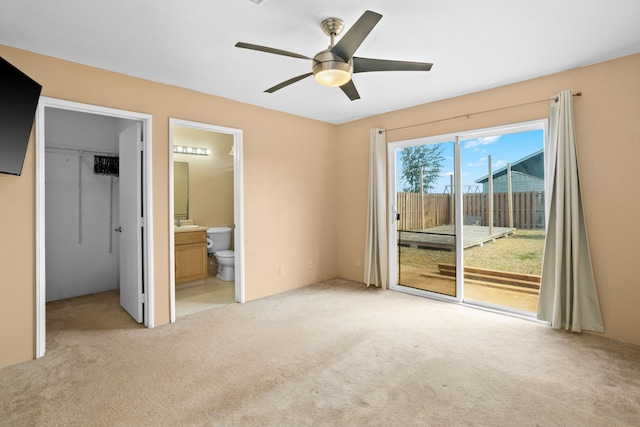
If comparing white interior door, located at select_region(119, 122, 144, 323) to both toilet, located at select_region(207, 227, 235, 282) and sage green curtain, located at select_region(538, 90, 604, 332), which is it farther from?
sage green curtain, located at select_region(538, 90, 604, 332)

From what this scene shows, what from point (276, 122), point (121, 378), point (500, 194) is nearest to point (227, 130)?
point (276, 122)

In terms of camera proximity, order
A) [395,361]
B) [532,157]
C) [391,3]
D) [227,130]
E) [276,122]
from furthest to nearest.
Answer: [276,122] < [227,130] < [532,157] < [395,361] < [391,3]

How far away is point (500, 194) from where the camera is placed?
3666 millimetres

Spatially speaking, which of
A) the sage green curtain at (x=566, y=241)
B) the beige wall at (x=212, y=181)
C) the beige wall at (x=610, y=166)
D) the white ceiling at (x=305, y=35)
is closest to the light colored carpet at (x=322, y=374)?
the sage green curtain at (x=566, y=241)

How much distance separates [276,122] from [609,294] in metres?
4.10

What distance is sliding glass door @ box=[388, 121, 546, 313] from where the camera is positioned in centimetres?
351

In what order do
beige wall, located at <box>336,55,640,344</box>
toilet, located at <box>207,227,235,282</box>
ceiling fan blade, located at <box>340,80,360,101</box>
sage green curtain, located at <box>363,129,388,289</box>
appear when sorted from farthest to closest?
toilet, located at <box>207,227,235,282</box>, sage green curtain, located at <box>363,129,388,289</box>, beige wall, located at <box>336,55,640,344</box>, ceiling fan blade, located at <box>340,80,360,101</box>

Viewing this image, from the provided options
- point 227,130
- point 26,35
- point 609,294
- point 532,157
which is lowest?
point 609,294

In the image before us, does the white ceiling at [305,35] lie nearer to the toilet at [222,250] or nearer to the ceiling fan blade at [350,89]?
the ceiling fan blade at [350,89]

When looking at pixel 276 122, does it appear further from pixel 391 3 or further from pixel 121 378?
pixel 121 378

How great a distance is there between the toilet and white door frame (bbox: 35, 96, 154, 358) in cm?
176

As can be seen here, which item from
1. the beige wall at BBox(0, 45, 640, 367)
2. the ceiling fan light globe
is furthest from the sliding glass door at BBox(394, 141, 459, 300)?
the ceiling fan light globe

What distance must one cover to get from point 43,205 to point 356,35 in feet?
9.40

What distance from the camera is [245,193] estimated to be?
401cm
